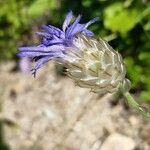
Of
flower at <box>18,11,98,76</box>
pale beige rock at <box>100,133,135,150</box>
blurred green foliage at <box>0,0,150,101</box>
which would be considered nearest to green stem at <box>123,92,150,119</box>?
flower at <box>18,11,98,76</box>

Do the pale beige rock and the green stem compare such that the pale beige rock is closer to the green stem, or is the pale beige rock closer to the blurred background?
the blurred background

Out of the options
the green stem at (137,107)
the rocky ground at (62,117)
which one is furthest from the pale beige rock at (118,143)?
the green stem at (137,107)

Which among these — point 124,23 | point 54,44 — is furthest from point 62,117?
point 54,44

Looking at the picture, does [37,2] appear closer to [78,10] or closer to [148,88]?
[78,10]

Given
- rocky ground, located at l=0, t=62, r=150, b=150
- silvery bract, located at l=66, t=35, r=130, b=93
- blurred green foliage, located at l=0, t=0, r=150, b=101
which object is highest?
silvery bract, located at l=66, t=35, r=130, b=93

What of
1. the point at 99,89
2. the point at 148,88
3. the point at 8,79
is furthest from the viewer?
the point at 8,79

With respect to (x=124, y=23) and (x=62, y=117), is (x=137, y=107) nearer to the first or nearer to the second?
(x=124, y=23)

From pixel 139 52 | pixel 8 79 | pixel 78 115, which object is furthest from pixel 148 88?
pixel 8 79
